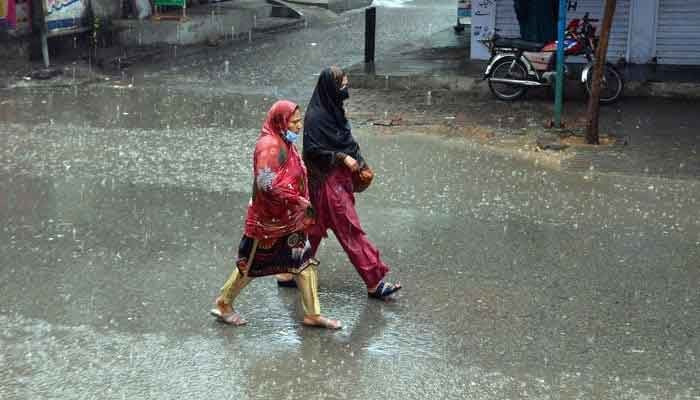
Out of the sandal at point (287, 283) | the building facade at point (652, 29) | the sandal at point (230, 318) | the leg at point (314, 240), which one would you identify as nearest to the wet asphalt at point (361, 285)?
the sandal at point (230, 318)

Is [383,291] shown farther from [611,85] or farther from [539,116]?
[611,85]

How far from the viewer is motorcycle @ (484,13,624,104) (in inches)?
493

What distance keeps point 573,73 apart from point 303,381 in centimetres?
982

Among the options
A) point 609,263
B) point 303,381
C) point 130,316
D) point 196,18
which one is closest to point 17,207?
point 130,316

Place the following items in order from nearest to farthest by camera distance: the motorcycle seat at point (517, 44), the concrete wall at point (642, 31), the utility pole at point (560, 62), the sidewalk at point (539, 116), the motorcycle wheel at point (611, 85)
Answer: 1. the sidewalk at point (539, 116)
2. the utility pole at point (560, 62)
3. the motorcycle wheel at point (611, 85)
4. the motorcycle seat at point (517, 44)
5. the concrete wall at point (642, 31)

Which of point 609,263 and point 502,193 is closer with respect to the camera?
point 609,263

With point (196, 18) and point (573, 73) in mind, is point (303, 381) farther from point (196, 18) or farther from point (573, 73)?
point (196, 18)

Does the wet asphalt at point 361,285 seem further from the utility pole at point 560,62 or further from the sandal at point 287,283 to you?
the utility pole at point 560,62

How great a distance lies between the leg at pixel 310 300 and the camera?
5.75 m

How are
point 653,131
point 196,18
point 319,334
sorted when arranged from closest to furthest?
point 319,334 < point 653,131 < point 196,18

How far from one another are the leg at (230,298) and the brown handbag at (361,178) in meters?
1.06

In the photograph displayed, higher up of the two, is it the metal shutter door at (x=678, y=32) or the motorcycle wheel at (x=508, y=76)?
the metal shutter door at (x=678, y=32)

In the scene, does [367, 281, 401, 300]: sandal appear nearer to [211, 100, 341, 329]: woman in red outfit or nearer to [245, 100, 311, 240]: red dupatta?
[211, 100, 341, 329]: woman in red outfit

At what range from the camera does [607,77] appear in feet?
41.1
